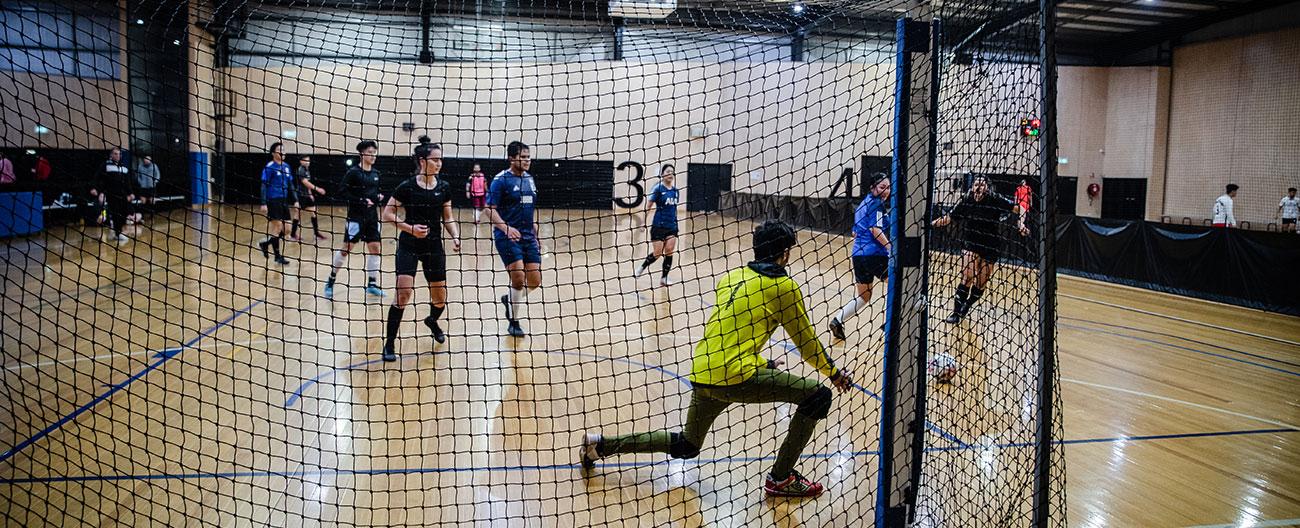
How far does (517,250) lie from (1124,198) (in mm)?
20854

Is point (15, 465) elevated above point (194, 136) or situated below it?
below

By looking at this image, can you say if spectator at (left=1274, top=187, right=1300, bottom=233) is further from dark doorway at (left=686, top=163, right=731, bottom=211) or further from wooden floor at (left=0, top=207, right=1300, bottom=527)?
dark doorway at (left=686, top=163, right=731, bottom=211)

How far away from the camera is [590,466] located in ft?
13.3

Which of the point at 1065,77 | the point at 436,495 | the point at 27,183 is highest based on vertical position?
the point at 1065,77

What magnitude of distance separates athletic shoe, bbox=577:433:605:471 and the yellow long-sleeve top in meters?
0.65

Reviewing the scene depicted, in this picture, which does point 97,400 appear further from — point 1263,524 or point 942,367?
point 1263,524

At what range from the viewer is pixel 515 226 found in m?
7.14

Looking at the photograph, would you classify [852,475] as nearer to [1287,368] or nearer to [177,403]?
[177,403]

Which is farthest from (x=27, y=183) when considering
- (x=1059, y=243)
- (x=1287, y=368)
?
(x=1287, y=368)

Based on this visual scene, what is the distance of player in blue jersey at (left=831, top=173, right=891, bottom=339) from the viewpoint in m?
7.02

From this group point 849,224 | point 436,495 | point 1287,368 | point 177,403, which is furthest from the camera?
point 849,224

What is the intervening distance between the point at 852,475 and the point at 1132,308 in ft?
25.1

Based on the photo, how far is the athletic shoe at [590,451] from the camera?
396 centimetres

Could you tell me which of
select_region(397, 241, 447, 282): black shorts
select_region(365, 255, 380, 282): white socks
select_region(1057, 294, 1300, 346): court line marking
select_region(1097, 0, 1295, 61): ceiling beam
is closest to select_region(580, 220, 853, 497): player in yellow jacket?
select_region(397, 241, 447, 282): black shorts
